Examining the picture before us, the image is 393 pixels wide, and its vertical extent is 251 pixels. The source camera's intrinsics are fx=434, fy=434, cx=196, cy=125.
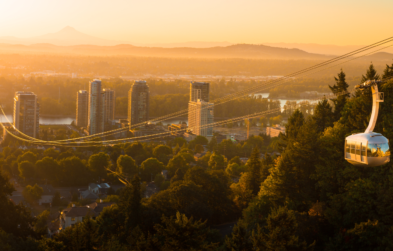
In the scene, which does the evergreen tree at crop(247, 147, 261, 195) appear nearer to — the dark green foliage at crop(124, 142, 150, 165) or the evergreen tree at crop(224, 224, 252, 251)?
the evergreen tree at crop(224, 224, 252, 251)

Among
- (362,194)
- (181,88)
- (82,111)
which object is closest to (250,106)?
(181,88)

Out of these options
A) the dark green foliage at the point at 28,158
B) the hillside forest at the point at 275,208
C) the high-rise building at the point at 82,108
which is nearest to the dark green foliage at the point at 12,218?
the hillside forest at the point at 275,208

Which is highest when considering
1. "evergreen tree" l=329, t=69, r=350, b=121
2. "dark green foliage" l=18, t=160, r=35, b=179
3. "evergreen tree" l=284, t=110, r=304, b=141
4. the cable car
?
"evergreen tree" l=329, t=69, r=350, b=121

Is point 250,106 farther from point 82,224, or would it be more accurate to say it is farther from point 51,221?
point 82,224

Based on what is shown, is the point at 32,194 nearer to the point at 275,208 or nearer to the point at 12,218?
the point at 12,218

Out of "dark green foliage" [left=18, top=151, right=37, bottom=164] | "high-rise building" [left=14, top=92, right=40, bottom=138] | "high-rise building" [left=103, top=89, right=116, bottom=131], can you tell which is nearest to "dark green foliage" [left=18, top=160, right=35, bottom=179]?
"dark green foliage" [left=18, top=151, right=37, bottom=164]

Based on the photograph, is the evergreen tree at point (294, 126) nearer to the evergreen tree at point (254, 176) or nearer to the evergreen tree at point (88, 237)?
the evergreen tree at point (254, 176)
